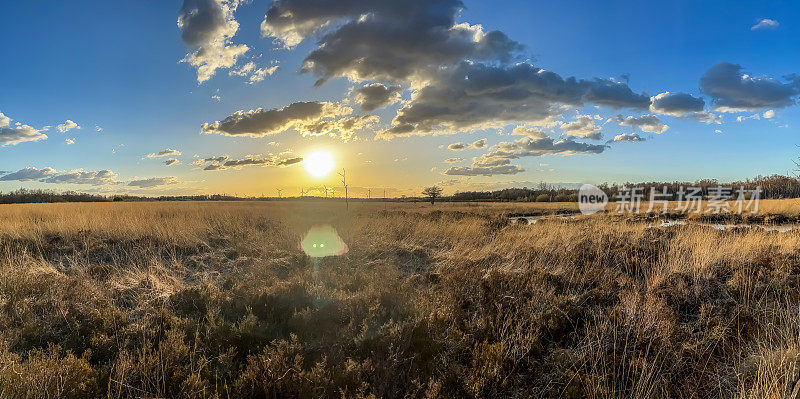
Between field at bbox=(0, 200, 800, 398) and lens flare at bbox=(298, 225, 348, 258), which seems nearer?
field at bbox=(0, 200, 800, 398)

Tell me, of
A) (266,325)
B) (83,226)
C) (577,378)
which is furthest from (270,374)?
(83,226)

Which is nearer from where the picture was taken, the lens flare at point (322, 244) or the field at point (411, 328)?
the field at point (411, 328)

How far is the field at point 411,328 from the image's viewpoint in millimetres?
4504

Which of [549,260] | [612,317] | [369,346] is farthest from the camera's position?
[549,260]

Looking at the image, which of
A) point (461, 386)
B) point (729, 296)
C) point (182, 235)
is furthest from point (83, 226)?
point (729, 296)

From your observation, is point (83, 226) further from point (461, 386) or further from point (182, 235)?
point (461, 386)

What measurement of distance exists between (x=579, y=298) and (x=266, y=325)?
18.7 feet

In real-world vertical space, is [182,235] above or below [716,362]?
above

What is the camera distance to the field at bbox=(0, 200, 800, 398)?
4504 millimetres

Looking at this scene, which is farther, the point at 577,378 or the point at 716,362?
the point at 716,362

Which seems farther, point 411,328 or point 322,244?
point 322,244

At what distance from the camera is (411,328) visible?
5887 millimetres

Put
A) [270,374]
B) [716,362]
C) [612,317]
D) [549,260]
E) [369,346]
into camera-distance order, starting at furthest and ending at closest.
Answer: [549,260] → [612,317] → [369,346] → [716,362] → [270,374]

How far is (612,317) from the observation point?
6152mm
